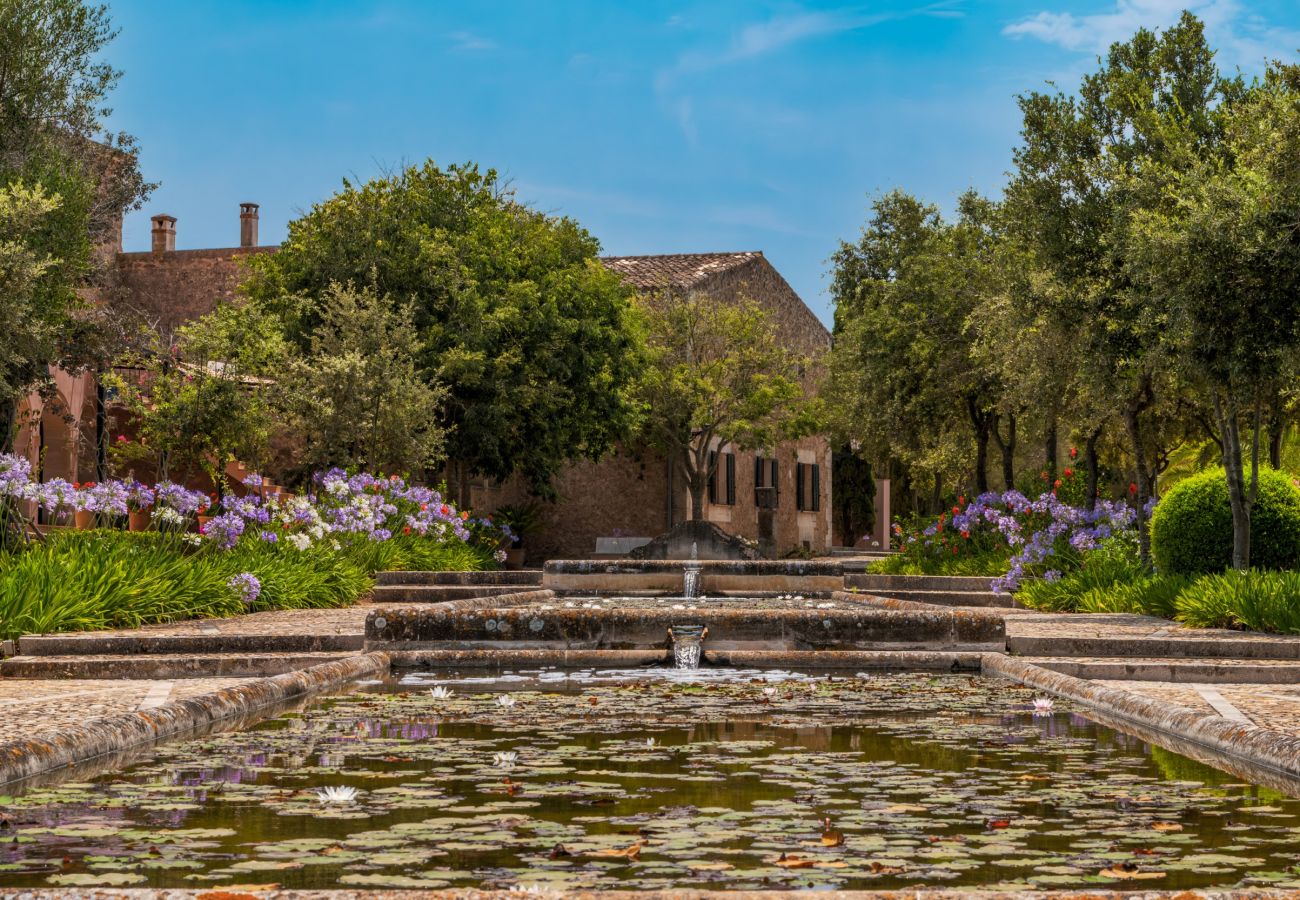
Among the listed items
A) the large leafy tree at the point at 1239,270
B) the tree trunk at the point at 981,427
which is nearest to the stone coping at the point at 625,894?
the large leafy tree at the point at 1239,270

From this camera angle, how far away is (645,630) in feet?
33.3

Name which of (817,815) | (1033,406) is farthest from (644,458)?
(817,815)

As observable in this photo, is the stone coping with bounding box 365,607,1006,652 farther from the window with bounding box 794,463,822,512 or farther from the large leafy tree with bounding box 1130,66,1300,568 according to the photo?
the window with bounding box 794,463,822,512

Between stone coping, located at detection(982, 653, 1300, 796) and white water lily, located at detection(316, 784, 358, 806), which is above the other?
white water lily, located at detection(316, 784, 358, 806)

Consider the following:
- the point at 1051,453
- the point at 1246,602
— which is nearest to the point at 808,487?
the point at 1051,453

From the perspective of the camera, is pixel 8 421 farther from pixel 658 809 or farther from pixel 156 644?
pixel 658 809

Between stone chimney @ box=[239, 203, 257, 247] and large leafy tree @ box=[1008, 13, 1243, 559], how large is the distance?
128 feet

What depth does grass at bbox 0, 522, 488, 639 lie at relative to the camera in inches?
432

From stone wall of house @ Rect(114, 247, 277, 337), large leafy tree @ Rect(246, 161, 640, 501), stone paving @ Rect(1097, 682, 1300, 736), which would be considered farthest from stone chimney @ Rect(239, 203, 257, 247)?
stone paving @ Rect(1097, 682, 1300, 736)

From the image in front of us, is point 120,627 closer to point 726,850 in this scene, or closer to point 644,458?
point 726,850

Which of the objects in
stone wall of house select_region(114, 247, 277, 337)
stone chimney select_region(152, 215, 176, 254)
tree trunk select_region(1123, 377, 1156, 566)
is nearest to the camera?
tree trunk select_region(1123, 377, 1156, 566)

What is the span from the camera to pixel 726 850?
12.4ft

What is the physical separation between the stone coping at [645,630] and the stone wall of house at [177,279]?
35.2 metres

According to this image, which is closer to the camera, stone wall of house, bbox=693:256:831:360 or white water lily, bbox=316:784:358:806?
white water lily, bbox=316:784:358:806
